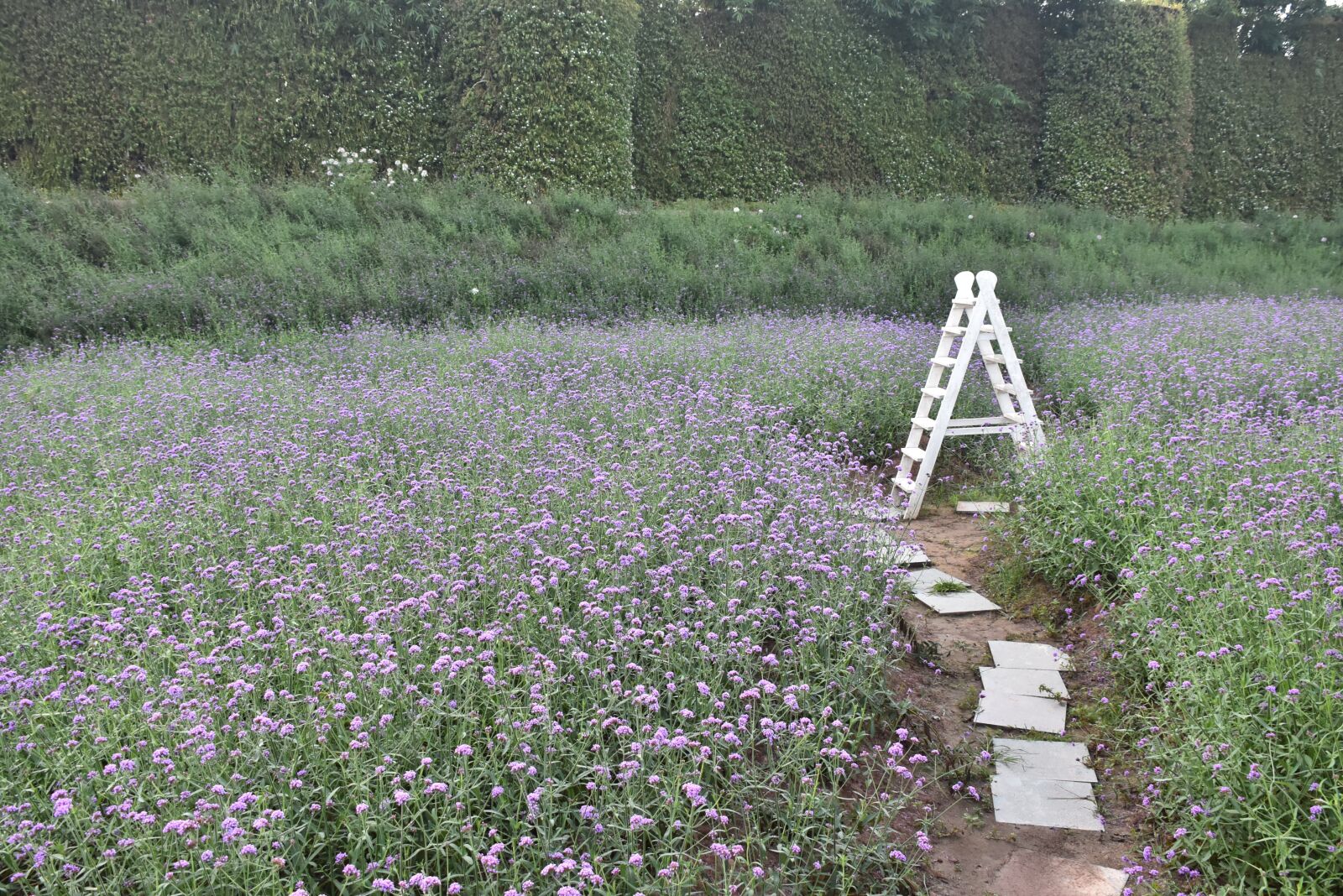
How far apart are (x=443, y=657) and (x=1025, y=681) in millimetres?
2544

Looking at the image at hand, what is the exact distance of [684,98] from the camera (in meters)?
15.2

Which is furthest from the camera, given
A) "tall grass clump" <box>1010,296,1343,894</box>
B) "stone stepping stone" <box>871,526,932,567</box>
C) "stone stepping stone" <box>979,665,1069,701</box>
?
"stone stepping stone" <box>871,526,932,567</box>

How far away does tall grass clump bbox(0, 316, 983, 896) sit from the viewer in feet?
7.50

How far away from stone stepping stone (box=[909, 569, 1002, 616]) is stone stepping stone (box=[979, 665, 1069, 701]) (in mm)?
571

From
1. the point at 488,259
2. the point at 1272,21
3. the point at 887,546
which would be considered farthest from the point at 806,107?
the point at 887,546

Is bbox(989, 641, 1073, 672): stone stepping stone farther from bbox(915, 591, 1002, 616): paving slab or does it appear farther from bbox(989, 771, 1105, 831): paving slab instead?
bbox(989, 771, 1105, 831): paving slab

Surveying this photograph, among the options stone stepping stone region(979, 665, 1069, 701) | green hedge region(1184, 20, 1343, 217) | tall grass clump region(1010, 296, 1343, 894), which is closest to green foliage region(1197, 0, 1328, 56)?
green hedge region(1184, 20, 1343, 217)

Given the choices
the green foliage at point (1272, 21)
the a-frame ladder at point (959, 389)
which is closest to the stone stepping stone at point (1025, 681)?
the a-frame ladder at point (959, 389)

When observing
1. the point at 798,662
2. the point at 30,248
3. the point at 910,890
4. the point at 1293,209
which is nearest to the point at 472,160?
the point at 30,248

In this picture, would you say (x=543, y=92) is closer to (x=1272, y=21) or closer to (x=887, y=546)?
(x=887, y=546)

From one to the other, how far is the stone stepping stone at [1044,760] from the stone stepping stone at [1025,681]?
0.35 meters

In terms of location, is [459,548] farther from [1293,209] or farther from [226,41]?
[1293,209]

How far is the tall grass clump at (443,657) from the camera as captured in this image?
229 centimetres

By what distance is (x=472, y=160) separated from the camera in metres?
12.4
